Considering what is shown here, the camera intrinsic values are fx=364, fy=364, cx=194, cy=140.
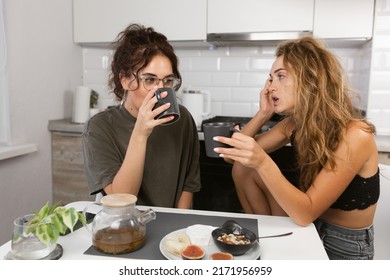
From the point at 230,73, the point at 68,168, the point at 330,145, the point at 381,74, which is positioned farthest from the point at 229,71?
the point at 330,145

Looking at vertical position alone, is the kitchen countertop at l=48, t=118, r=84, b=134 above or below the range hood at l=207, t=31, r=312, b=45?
below

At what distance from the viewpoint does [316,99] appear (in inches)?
47.8

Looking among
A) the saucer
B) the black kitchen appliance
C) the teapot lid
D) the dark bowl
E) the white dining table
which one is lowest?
the black kitchen appliance

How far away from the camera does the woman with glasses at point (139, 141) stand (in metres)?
1.21

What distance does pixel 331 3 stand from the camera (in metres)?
2.18

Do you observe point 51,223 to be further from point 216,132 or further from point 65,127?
point 65,127

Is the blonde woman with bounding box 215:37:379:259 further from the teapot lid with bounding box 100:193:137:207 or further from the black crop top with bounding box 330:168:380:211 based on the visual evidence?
the teapot lid with bounding box 100:193:137:207

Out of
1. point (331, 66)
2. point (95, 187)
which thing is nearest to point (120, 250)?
point (95, 187)

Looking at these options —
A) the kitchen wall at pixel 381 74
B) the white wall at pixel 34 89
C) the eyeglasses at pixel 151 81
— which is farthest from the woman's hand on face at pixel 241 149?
the white wall at pixel 34 89

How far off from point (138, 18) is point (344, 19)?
1336 millimetres

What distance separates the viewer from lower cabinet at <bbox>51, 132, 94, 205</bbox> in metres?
2.48

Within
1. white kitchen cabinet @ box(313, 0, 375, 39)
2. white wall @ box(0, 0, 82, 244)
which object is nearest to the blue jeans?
white kitchen cabinet @ box(313, 0, 375, 39)
